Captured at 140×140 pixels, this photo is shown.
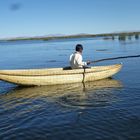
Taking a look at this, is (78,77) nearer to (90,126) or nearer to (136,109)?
(136,109)

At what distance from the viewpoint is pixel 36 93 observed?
1470 centimetres

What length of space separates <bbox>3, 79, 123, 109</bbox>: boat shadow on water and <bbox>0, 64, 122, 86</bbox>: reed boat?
299 mm

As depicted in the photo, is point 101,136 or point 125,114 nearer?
point 101,136

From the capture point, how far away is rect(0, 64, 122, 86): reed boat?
1557cm

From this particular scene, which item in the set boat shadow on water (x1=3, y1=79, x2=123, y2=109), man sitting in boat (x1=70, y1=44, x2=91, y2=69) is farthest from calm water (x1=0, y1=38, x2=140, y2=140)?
man sitting in boat (x1=70, y1=44, x2=91, y2=69)

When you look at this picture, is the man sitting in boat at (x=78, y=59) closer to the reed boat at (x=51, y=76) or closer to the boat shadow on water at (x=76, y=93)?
the reed boat at (x=51, y=76)

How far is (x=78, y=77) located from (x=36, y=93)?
9.26 ft

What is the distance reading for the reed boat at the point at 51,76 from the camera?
15569 millimetres

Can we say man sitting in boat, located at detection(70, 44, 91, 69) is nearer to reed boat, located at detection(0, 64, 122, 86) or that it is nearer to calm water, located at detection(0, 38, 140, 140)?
reed boat, located at detection(0, 64, 122, 86)

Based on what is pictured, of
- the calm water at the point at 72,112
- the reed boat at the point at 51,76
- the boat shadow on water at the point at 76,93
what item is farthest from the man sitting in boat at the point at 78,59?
the calm water at the point at 72,112

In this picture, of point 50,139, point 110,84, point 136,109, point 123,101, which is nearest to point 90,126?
point 50,139

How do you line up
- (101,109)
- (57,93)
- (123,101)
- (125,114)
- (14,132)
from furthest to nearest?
(57,93) → (123,101) → (101,109) → (125,114) → (14,132)

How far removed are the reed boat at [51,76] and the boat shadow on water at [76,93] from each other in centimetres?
30

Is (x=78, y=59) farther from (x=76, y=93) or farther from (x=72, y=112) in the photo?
(x=72, y=112)
